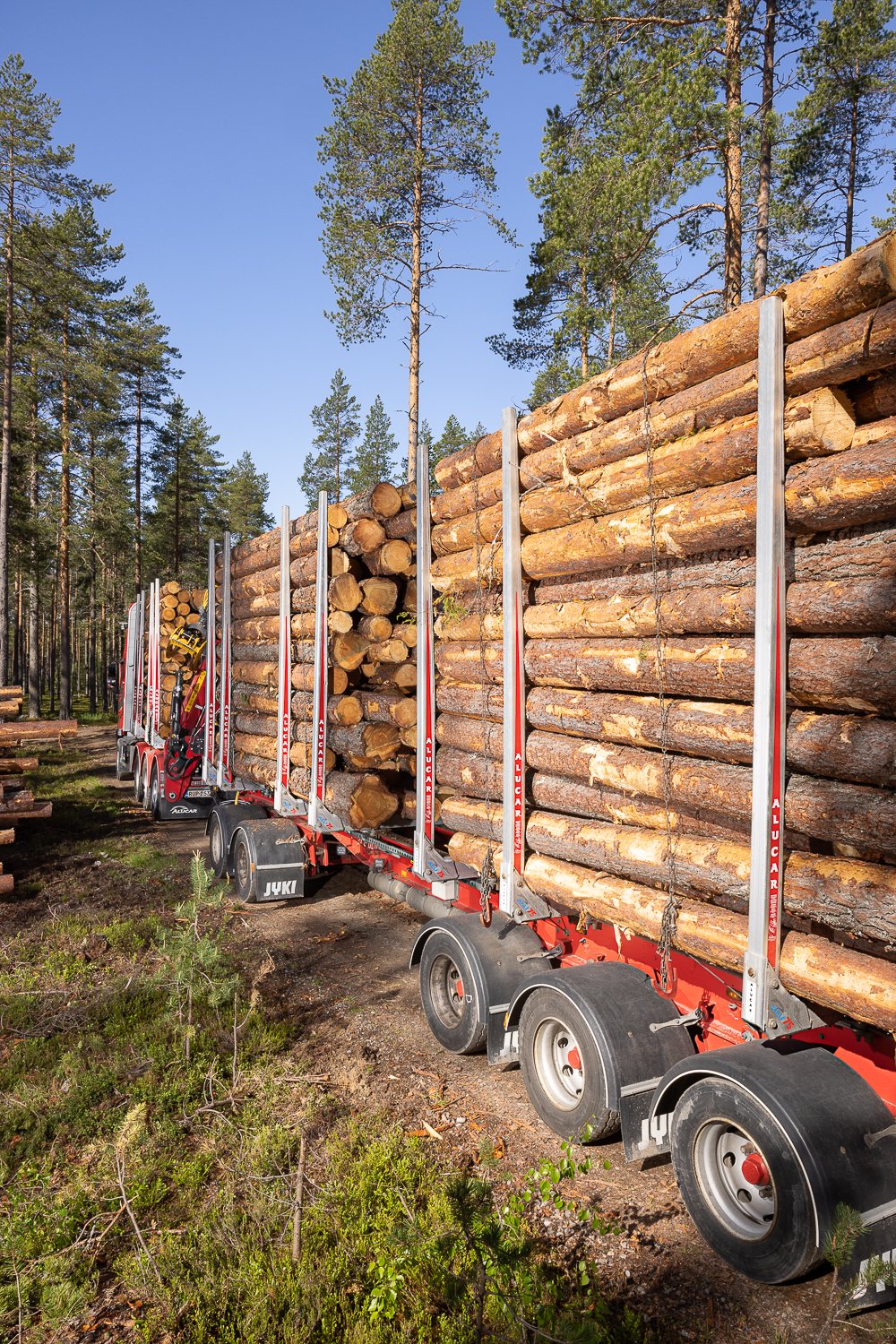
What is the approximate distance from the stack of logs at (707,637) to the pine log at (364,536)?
1974 millimetres

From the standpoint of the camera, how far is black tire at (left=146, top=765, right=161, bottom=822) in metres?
13.9

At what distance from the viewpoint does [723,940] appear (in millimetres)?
3758

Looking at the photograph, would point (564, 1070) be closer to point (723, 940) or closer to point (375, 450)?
point (723, 940)

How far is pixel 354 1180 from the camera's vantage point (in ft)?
13.0

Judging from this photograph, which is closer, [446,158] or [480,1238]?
[480,1238]

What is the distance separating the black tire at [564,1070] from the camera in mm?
4117

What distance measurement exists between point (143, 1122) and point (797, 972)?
3575mm

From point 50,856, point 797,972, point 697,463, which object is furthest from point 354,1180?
point 50,856

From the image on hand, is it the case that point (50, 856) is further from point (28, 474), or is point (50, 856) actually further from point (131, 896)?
point (28, 474)

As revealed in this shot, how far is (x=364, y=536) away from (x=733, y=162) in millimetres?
11540

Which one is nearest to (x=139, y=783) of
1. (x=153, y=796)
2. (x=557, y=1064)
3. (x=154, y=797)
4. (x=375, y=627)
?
(x=153, y=796)

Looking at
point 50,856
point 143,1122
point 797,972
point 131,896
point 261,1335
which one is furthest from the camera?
point 50,856

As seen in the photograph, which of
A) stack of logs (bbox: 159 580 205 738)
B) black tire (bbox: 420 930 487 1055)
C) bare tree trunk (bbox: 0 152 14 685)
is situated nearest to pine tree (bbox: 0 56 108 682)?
bare tree trunk (bbox: 0 152 14 685)

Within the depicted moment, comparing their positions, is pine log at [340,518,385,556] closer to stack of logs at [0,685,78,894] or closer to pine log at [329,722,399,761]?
pine log at [329,722,399,761]
